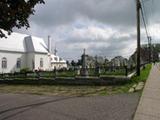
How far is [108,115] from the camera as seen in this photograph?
35.4ft

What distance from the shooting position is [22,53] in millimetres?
75562

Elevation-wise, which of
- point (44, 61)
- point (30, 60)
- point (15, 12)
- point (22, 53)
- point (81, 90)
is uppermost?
point (22, 53)

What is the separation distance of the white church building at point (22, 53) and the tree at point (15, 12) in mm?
57536

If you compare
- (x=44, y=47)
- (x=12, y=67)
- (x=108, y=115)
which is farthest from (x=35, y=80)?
(x=44, y=47)

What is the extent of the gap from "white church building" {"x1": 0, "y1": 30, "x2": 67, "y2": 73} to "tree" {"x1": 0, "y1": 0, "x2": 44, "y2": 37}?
57536 mm

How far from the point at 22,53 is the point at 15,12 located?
64.5 metres

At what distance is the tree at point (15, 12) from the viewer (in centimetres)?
1154

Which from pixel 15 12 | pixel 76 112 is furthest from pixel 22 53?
pixel 76 112

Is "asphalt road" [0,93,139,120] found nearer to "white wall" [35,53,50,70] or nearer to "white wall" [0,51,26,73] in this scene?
"white wall" [0,51,26,73]

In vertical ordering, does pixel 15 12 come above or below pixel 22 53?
below

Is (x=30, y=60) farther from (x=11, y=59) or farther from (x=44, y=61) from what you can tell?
(x=11, y=59)

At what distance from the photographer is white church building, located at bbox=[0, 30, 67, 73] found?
70.2 m

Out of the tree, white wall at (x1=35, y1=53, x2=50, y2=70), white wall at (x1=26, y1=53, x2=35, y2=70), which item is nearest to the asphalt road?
the tree

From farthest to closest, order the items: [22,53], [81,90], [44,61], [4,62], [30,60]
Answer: [44,61]
[30,60]
[22,53]
[4,62]
[81,90]
